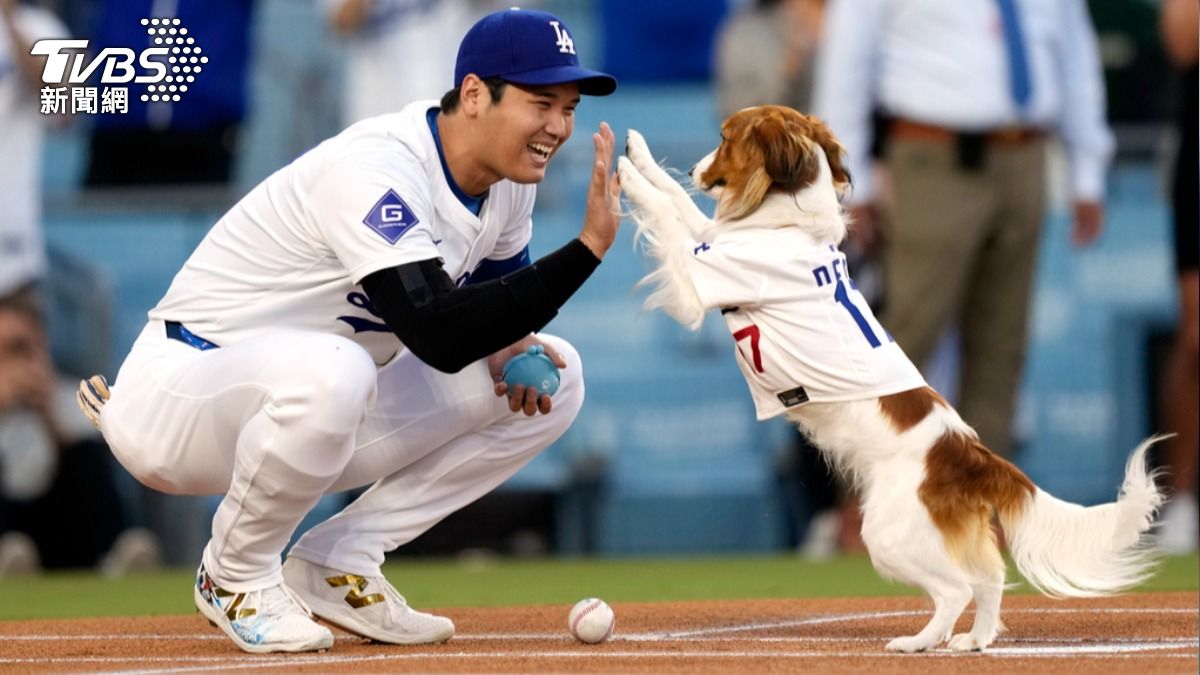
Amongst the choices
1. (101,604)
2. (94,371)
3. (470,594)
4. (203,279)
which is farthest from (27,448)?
(203,279)

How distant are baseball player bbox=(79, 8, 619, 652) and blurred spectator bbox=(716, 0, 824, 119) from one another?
13.7ft

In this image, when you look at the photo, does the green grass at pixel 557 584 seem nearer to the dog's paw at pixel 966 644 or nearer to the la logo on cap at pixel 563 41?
the dog's paw at pixel 966 644

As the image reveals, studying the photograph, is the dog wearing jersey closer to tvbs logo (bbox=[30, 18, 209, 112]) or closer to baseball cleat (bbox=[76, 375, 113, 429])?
baseball cleat (bbox=[76, 375, 113, 429])

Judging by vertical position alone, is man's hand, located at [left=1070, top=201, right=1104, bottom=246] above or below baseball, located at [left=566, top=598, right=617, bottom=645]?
above

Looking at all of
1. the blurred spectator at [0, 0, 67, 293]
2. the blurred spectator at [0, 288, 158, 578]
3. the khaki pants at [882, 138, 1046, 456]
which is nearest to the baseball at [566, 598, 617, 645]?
the khaki pants at [882, 138, 1046, 456]

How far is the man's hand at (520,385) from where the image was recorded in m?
5.62

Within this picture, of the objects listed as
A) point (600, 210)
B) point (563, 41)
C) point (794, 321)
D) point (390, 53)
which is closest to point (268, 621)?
point (600, 210)

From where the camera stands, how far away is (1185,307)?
28.5 feet

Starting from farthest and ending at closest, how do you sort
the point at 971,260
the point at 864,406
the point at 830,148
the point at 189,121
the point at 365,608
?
the point at 189,121 → the point at 971,260 → the point at 830,148 → the point at 365,608 → the point at 864,406

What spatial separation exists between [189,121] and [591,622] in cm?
565

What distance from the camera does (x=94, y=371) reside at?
9.76m

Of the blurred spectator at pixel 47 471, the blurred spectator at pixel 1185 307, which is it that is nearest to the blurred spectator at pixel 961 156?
the blurred spectator at pixel 1185 307

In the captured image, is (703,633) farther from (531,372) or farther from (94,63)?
(94,63)

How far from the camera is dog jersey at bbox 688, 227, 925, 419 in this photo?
524 cm
